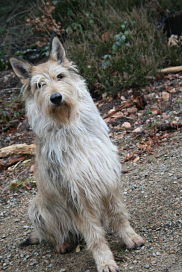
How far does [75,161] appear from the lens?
15.4 feet

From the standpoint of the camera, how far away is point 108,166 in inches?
189

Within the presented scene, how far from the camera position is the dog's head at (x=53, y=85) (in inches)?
184

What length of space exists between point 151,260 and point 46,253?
126 centimetres

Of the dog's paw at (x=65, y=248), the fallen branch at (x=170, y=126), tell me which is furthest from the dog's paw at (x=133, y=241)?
the fallen branch at (x=170, y=126)

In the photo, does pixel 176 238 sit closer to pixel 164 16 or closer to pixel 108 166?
pixel 108 166

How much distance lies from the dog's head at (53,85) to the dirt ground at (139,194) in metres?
1.44

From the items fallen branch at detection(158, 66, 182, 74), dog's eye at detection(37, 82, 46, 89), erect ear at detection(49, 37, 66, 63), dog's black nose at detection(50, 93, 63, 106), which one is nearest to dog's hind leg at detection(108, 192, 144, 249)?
dog's black nose at detection(50, 93, 63, 106)

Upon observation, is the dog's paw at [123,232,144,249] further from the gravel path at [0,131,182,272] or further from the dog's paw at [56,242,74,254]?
the dog's paw at [56,242,74,254]

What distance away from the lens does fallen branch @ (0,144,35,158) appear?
8.20 metres

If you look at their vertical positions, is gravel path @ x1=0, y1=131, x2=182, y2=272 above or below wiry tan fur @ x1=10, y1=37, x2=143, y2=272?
below

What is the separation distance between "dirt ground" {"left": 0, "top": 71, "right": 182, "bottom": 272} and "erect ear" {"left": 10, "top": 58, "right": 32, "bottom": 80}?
1.86 meters

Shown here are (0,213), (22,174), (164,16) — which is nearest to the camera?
(0,213)

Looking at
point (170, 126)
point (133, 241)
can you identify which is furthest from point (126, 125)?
point (133, 241)

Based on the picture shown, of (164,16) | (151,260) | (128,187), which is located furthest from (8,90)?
(151,260)
